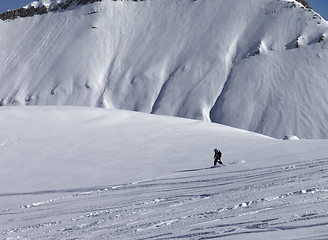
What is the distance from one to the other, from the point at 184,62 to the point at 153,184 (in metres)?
68.7

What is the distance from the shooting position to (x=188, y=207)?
8.95 m

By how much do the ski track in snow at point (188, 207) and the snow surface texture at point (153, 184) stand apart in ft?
0.09

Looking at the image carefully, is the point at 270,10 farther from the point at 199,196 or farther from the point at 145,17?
the point at 199,196

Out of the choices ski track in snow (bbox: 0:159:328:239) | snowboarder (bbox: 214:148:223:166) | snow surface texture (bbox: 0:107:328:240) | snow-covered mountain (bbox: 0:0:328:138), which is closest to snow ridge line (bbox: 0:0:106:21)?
snow-covered mountain (bbox: 0:0:328:138)

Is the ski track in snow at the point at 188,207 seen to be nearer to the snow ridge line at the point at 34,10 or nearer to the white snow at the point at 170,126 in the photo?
the white snow at the point at 170,126

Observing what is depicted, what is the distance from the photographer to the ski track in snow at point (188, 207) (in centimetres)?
667

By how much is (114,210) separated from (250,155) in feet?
27.0

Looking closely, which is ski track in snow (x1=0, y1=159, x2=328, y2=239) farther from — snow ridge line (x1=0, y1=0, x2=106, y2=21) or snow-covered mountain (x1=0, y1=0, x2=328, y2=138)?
snow ridge line (x1=0, y1=0, x2=106, y2=21)

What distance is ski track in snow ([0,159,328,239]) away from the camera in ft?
21.9

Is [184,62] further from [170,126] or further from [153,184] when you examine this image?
[153,184]

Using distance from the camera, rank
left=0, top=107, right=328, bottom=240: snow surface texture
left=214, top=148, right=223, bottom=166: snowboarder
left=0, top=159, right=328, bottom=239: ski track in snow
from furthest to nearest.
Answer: left=214, top=148, right=223, bottom=166: snowboarder
left=0, top=107, right=328, bottom=240: snow surface texture
left=0, top=159, right=328, bottom=239: ski track in snow

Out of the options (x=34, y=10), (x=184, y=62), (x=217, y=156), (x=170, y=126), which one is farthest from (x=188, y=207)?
(x=34, y=10)

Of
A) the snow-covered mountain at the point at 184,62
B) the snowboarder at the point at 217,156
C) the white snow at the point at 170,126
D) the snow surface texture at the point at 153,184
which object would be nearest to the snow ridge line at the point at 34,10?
the snow-covered mountain at the point at 184,62

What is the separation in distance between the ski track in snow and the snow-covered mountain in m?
46.4
